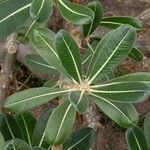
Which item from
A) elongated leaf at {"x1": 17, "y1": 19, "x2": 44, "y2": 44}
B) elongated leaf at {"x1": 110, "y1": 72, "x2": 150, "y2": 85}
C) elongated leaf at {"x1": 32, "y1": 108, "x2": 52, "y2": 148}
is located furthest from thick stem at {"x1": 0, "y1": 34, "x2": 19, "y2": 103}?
elongated leaf at {"x1": 110, "y1": 72, "x2": 150, "y2": 85}

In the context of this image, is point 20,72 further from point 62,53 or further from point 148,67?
point 62,53

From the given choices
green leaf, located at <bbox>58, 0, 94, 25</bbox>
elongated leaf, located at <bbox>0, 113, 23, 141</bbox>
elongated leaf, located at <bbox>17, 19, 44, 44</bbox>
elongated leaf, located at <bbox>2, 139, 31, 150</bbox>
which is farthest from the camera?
elongated leaf, located at <bbox>17, 19, 44, 44</bbox>

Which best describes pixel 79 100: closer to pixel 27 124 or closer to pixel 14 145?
pixel 14 145

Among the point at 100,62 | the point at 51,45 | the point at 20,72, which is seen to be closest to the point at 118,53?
the point at 100,62

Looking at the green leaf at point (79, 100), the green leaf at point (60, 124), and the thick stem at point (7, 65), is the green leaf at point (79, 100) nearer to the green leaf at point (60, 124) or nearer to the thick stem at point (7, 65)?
the green leaf at point (60, 124)

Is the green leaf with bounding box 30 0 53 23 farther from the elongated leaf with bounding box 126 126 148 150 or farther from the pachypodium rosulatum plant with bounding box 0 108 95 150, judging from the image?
the elongated leaf with bounding box 126 126 148 150

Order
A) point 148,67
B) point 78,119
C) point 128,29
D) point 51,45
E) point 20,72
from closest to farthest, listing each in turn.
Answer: point 128,29, point 51,45, point 78,119, point 20,72, point 148,67

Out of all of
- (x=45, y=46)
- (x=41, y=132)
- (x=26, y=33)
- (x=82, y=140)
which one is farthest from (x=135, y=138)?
(x=26, y=33)
